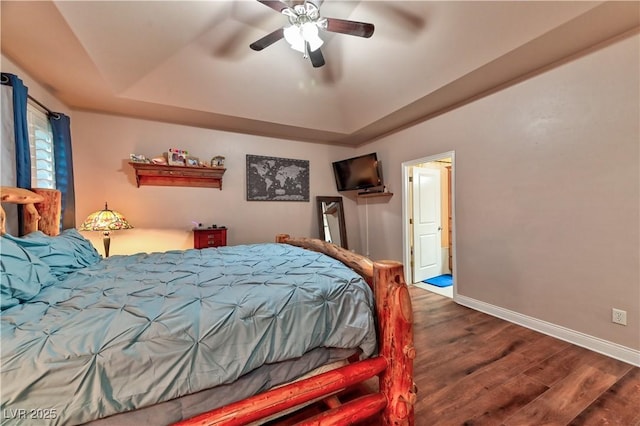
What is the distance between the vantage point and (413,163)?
12.9ft

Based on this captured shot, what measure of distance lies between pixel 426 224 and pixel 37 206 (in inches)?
189

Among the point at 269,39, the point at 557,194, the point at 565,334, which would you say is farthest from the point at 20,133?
the point at 565,334

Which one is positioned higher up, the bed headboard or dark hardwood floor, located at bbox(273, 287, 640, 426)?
the bed headboard

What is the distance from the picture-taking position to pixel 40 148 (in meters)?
2.60

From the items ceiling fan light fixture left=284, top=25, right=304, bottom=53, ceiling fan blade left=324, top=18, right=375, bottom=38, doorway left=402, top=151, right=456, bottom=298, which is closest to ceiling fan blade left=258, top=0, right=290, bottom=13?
ceiling fan light fixture left=284, top=25, right=304, bottom=53

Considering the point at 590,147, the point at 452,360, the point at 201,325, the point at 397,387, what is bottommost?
the point at 452,360

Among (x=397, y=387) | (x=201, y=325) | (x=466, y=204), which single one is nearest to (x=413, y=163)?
(x=466, y=204)

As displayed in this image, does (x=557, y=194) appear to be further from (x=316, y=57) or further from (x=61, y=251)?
(x=61, y=251)

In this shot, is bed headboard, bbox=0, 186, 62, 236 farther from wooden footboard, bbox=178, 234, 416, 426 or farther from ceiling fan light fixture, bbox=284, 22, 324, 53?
ceiling fan light fixture, bbox=284, 22, 324, 53

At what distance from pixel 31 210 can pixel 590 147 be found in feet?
15.8

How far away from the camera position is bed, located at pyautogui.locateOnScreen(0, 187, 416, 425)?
0.89 meters

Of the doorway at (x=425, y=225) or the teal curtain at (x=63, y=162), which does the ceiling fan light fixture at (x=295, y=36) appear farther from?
the teal curtain at (x=63, y=162)

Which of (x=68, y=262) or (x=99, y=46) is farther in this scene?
(x=99, y=46)

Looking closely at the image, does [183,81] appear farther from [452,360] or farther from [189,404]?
[452,360]
